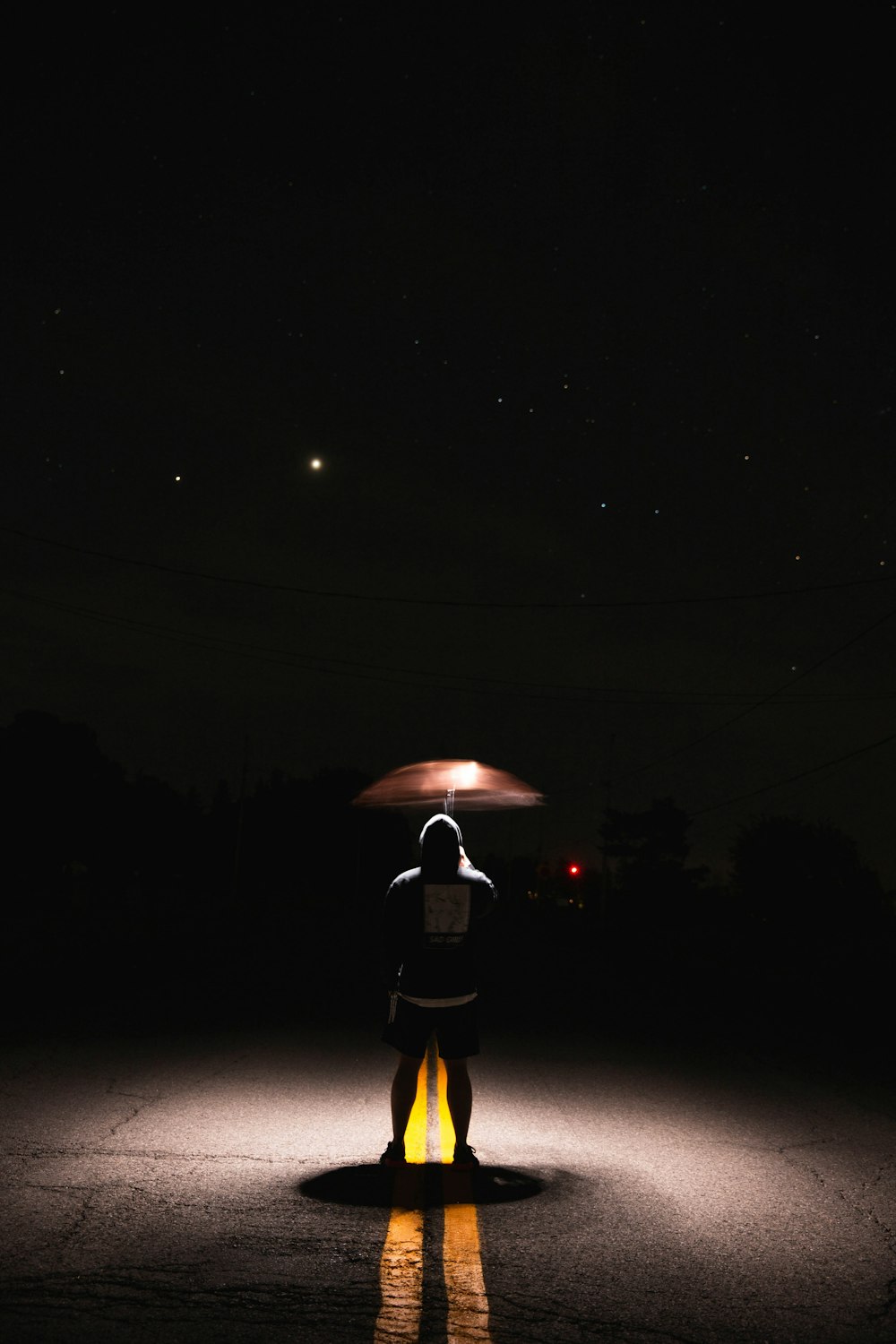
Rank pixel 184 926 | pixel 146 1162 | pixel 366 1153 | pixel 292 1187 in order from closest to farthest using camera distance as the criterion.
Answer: pixel 292 1187 < pixel 146 1162 < pixel 366 1153 < pixel 184 926

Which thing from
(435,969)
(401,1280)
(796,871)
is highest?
(796,871)

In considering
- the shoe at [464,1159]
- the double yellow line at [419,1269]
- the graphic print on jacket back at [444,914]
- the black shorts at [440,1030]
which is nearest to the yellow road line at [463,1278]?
the double yellow line at [419,1269]

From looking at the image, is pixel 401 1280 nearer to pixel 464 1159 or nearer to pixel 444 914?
pixel 464 1159

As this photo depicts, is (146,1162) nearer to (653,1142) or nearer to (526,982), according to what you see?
(653,1142)

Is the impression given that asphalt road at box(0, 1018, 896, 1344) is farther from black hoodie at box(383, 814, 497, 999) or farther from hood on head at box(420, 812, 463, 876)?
hood on head at box(420, 812, 463, 876)

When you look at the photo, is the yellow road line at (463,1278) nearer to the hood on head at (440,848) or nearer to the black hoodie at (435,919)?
the black hoodie at (435,919)

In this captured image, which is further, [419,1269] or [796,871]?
[796,871]

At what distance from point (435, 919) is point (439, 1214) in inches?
59.3

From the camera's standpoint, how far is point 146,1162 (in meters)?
5.82

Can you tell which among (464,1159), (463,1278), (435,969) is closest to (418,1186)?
(464,1159)

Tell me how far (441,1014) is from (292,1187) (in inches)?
44.5

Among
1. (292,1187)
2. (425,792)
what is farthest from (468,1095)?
(425,792)

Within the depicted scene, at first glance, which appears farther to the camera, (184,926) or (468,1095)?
(184,926)

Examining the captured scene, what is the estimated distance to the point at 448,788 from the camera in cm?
775
